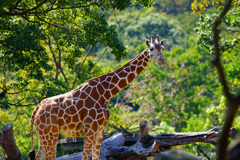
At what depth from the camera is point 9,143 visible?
23.0ft

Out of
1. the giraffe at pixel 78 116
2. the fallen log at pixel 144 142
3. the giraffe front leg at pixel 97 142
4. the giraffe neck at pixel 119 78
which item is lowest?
the fallen log at pixel 144 142

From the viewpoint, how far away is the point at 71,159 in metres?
7.90

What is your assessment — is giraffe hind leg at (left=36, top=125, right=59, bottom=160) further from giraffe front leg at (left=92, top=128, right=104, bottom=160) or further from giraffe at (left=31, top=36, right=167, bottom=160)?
giraffe front leg at (left=92, top=128, right=104, bottom=160)

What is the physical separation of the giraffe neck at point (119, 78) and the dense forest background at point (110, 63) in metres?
1.84

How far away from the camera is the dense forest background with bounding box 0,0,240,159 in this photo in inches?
401

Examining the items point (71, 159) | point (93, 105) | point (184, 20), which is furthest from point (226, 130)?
point (184, 20)

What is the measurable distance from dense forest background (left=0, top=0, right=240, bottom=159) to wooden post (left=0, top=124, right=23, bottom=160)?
9.65 ft

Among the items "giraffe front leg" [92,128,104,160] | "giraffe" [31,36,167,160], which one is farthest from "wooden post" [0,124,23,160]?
"giraffe front leg" [92,128,104,160]

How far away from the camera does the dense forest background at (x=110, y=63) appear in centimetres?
1018

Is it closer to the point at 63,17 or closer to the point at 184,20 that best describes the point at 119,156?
the point at 63,17

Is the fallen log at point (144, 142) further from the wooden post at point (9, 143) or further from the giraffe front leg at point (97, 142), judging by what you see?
the wooden post at point (9, 143)

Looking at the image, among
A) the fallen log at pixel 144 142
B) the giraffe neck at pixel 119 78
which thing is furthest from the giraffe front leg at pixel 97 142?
the fallen log at pixel 144 142

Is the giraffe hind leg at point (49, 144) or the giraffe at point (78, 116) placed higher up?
the giraffe at point (78, 116)

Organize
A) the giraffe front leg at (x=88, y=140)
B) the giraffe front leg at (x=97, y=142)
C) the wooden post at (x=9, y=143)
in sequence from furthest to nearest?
1. the wooden post at (x=9, y=143)
2. the giraffe front leg at (x=97, y=142)
3. the giraffe front leg at (x=88, y=140)
